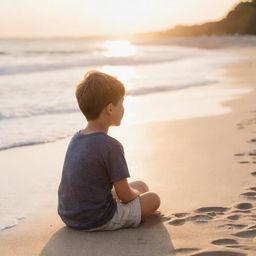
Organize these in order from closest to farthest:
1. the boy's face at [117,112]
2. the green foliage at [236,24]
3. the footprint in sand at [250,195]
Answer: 1. the boy's face at [117,112]
2. the footprint in sand at [250,195]
3. the green foliage at [236,24]

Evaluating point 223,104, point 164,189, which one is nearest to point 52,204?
point 164,189

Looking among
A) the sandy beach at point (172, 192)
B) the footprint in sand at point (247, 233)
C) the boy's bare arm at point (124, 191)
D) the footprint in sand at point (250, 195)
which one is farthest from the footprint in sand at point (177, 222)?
the footprint in sand at point (250, 195)

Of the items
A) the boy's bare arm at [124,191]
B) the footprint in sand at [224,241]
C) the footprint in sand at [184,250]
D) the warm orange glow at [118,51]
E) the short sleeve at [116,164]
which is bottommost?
the footprint in sand at [184,250]

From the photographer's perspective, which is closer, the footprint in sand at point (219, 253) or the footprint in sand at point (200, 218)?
the footprint in sand at point (219, 253)

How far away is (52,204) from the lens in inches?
144

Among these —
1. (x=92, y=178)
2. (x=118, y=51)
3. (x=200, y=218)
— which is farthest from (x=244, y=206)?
(x=118, y=51)

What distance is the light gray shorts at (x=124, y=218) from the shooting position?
10.2 ft

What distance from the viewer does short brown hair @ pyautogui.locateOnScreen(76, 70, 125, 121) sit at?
9.80ft

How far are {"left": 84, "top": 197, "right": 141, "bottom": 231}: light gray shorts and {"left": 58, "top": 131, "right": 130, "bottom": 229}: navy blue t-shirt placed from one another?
0.10 feet

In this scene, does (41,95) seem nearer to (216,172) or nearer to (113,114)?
(216,172)

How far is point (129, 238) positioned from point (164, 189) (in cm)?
93

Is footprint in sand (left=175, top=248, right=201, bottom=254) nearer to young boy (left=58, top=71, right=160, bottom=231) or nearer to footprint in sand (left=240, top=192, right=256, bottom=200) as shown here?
young boy (left=58, top=71, right=160, bottom=231)

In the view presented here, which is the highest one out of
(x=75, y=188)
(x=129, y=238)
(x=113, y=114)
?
(x=113, y=114)

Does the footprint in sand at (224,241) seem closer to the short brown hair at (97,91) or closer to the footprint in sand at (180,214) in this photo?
the footprint in sand at (180,214)
